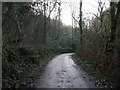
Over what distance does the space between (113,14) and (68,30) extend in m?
46.2

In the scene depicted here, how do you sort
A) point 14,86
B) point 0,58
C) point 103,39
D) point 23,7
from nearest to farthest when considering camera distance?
point 14,86 → point 0,58 → point 23,7 → point 103,39

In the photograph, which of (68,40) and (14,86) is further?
(68,40)

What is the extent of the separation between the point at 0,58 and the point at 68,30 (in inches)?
2013

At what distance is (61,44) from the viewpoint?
151 feet

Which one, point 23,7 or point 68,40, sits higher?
point 23,7

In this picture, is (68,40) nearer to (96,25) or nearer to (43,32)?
(43,32)

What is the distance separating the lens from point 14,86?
7555 mm

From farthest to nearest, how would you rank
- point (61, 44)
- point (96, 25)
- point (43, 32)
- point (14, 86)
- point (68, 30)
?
point (68, 30), point (61, 44), point (43, 32), point (96, 25), point (14, 86)

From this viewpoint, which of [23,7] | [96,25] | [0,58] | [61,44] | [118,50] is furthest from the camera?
[61,44]

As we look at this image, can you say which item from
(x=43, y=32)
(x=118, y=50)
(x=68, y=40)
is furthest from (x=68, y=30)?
(x=118, y=50)

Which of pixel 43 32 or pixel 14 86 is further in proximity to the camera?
pixel 43 32

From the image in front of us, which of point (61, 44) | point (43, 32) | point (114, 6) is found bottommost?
point (61, 44)

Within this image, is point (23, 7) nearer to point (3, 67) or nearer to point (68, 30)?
point (3, 67)

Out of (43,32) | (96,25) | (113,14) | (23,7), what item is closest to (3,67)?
(23,7)
